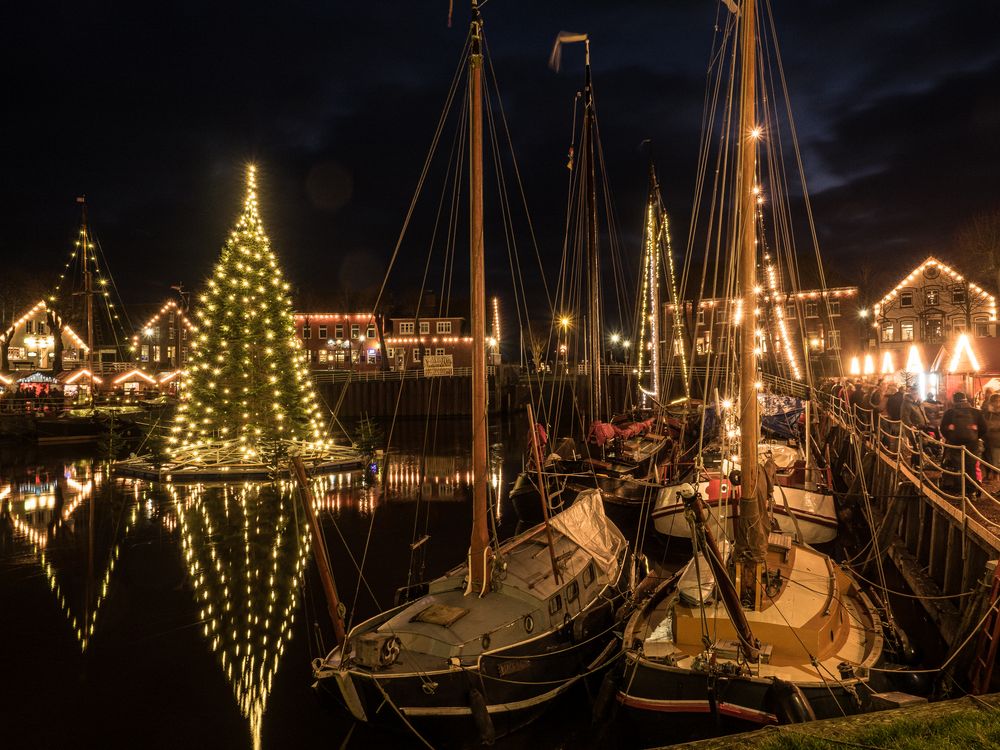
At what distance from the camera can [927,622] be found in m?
12.3

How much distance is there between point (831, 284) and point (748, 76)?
66.5m

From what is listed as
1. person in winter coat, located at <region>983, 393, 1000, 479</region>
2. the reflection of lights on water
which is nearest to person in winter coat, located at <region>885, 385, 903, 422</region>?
person in winter coat, located at <region>983, 393, 1000, 479</region>

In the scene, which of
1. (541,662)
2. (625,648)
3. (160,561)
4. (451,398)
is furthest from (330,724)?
Answer: (451,398)

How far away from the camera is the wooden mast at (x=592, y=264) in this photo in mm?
23812

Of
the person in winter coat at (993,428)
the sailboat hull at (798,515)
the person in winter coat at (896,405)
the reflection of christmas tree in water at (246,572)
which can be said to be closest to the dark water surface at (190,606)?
the reflection of christmas tree in water at (246,572)

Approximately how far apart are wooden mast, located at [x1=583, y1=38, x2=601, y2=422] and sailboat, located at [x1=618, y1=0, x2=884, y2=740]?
1336 centimetres

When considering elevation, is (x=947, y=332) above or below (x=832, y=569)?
above

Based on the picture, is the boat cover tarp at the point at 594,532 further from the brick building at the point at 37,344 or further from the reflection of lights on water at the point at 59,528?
the brick building at the point at 37,344

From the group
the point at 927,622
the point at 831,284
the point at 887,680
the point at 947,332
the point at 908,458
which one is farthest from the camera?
the point at 831,284

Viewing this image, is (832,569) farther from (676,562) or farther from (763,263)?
(763,263)

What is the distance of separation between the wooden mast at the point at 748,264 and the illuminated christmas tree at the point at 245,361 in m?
21.9

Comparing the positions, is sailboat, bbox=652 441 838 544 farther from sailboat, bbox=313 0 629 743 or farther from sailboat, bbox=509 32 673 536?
sailboat, bbox=313 0 629 743

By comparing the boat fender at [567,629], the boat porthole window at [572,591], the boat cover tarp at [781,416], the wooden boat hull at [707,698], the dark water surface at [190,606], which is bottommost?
the dark water surface at [190,606]

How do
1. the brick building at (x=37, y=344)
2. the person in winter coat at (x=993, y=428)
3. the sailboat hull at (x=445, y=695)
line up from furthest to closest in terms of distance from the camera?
the brick building at (x=37, y=344) → the person in winter coat at (x=993, y=428) → the sailboat hull at (x=445, y=695)
